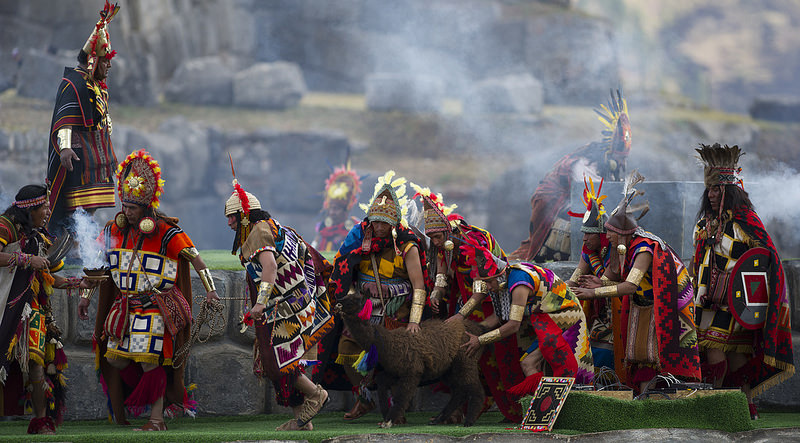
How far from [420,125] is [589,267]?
21856mm

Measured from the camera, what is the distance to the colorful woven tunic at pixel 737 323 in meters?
6.60

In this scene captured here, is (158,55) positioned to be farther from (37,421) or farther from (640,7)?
(37,421)

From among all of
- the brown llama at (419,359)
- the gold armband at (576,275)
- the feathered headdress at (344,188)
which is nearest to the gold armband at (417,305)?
the brown llama at (419,359)

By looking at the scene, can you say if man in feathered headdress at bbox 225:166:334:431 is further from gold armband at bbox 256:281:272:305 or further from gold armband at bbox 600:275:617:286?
gold armband at bbox 600:275:617:286

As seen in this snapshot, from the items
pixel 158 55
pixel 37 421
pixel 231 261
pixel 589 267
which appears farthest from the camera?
pixel 158 55

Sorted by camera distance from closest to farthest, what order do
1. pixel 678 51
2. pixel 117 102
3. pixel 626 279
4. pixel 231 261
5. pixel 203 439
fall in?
pixel 203 439 → pixel 626 279 → pixel 231 261 → pixel 117 102 → pixel 678 51

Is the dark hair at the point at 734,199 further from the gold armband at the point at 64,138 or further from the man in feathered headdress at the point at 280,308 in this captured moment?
the gold armband at the point at 64,138

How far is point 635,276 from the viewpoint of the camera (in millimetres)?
6242

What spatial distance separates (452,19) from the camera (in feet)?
106

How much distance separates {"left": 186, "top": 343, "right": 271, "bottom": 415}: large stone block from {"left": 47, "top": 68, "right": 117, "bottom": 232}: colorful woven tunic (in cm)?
133

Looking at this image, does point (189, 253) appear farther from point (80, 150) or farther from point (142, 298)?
point (80, 150)

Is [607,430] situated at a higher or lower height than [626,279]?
lower

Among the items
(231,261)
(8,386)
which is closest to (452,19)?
(231,261)

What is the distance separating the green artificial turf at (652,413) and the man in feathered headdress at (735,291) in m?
0.93
